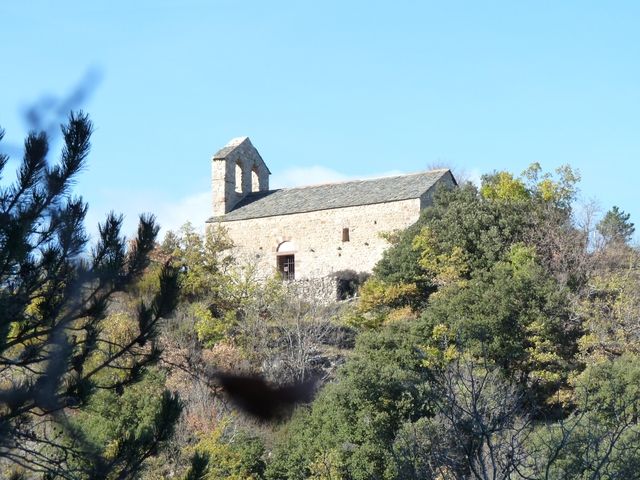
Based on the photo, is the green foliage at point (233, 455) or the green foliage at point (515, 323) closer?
the green foliage at point (233, 455)

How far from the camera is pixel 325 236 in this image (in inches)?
1345

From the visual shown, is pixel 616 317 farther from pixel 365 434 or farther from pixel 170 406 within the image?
pixel 170 406

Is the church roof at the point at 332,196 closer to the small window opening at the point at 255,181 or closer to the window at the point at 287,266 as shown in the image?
the small window opening at the point at 255,181

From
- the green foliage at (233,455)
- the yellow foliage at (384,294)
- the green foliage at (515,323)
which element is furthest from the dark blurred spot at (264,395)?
the green foliage at (515,323)

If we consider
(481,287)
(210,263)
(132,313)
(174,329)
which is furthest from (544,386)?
(132,313)

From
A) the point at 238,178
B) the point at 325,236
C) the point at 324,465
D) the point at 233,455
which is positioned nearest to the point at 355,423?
the point at 324,465

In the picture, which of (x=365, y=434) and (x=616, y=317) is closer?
(x=365, y=434)

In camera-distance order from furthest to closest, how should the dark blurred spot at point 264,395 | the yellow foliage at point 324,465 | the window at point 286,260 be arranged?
the window at point 286,260, the dark blurred spot at point 264,395, the yellow foliage at point 324,465

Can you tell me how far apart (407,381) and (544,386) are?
3.38m

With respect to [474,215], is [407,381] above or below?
below

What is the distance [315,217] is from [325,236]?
799 mm

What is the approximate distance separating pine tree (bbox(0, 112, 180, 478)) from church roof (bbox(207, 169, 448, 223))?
2318cm

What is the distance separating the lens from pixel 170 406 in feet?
31.3

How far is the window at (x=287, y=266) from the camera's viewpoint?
115 ft
